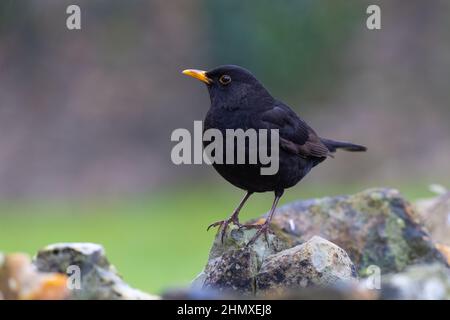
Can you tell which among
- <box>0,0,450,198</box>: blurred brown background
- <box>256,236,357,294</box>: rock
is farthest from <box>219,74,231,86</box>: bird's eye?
<box>0,0,450,198</box>: blurred brown background

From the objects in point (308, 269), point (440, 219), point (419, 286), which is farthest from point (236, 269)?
point (440, 219)

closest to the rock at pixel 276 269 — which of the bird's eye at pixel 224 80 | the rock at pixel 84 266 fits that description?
the rock at pixel 84 266

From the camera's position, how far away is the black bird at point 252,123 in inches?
197

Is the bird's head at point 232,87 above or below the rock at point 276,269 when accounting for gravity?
above

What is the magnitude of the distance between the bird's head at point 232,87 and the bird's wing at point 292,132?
12 cm

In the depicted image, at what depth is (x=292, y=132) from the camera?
17.9 feet

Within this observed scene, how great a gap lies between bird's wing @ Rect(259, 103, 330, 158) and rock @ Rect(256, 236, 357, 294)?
4.30 ft

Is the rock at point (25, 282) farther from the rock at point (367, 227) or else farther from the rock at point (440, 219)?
the rock at point (440, 219)

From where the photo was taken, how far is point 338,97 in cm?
1462

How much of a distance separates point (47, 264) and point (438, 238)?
3.38 m
